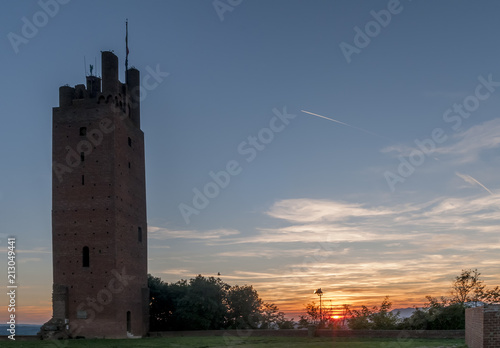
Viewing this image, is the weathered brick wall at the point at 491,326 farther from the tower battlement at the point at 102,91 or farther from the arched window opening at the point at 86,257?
the tower battlement at the point at 102,91

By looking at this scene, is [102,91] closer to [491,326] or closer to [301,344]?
[301,344]

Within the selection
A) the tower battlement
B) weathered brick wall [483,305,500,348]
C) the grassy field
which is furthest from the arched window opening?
weathered brick wall [483,305,500,348]

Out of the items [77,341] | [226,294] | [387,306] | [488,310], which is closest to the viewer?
[488,310]

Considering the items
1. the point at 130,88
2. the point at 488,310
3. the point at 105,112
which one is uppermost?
the point at 130,88

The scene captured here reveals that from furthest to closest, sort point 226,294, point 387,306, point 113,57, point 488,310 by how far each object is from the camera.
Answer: point 226,294
point 113,57
point 387,306
point 488,310

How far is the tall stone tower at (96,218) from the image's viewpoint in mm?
33344

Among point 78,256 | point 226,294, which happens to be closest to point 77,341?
point 78,256

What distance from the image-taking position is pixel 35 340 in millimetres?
30844

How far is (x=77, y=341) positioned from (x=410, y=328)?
19.9 meters

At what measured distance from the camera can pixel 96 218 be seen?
34500mm

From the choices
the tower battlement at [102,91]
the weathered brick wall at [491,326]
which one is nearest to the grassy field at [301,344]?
the weathered brick wall at [491,326]

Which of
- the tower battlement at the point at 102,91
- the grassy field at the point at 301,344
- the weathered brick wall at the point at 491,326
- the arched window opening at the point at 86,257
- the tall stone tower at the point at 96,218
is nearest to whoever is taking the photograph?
the weathered brick wall at the point at 491,326

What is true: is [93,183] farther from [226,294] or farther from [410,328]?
[410,328]

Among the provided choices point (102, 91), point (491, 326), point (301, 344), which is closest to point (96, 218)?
point (102, 91)
